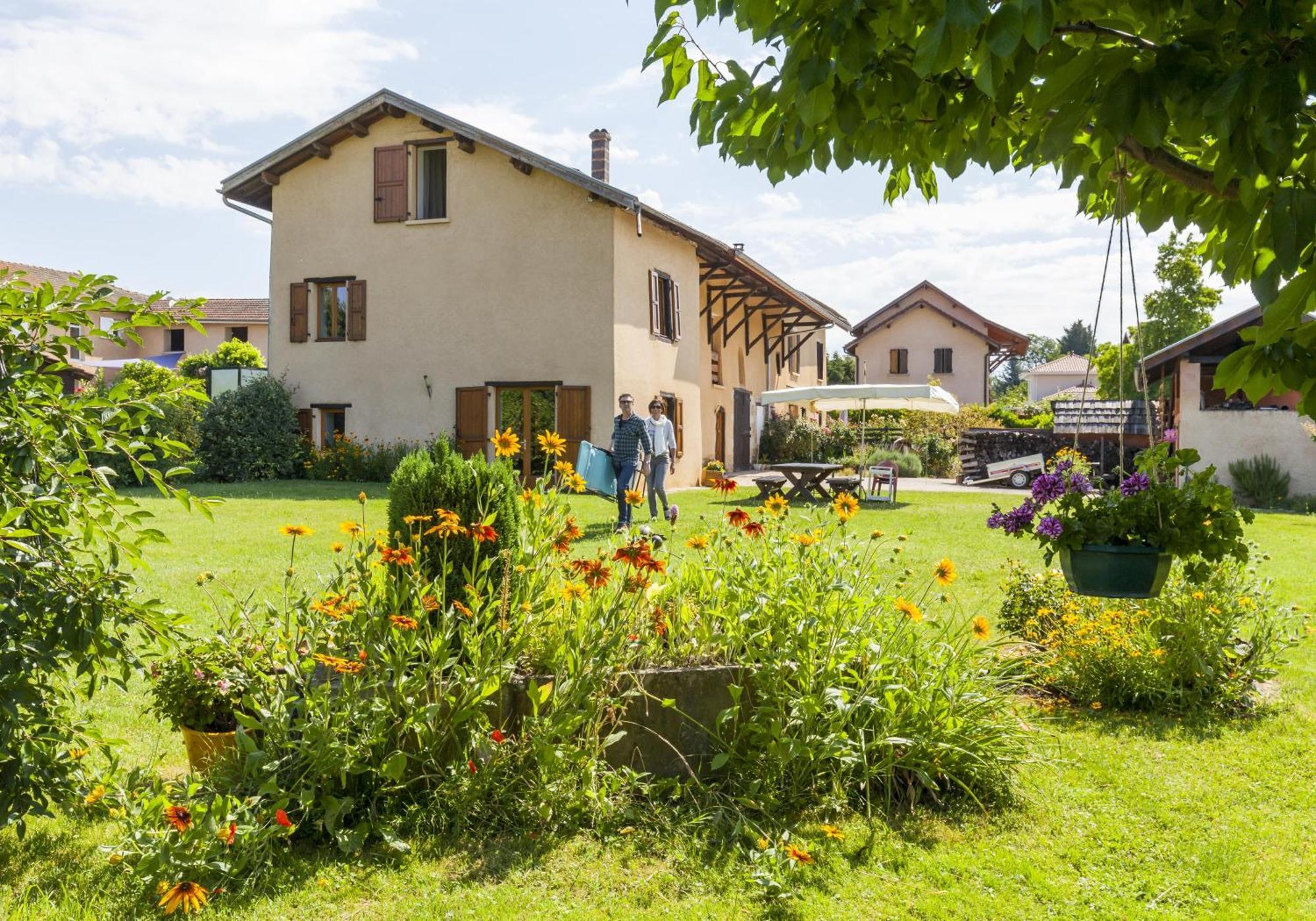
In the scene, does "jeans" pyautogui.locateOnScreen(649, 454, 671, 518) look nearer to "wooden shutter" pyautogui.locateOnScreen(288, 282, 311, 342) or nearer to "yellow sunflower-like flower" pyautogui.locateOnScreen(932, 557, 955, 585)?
"yellow sunflower-like flower" pyautogui.locateOnScreen(932, 557, 955, 585)

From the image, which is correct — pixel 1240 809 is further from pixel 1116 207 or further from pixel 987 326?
pixel 987 326

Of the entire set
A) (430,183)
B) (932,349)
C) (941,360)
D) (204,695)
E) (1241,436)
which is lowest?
(204,695)

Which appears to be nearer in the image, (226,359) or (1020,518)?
(1020,518)

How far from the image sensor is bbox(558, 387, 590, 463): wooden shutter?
18.8m

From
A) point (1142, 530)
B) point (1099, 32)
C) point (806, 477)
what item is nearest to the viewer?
point (1099, 32)

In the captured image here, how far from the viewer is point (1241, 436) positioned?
19234 mm

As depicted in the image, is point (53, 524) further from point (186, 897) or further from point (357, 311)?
point (357, 311)

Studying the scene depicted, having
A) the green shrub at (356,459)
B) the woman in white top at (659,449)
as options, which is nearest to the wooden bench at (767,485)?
the woman in white top at (659,449)

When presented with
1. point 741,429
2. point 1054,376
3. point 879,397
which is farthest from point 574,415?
point 1054,376

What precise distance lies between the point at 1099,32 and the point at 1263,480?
19208 millimetres

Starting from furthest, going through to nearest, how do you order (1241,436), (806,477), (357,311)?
1. (357,311)
2. (1241,436)
3. (806,477)

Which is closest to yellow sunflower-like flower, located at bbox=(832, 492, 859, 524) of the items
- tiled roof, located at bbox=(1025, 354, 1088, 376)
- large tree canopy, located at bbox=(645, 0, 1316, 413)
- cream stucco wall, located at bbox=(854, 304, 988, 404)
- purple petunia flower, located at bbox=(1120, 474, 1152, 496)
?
purple petunia flower, located at bbox=(1120, 474, 1152, 496)

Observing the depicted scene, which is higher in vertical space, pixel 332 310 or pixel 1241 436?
pixel 332 310

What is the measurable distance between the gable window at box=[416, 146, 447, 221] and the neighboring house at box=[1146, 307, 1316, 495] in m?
14.0
